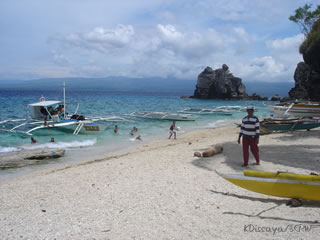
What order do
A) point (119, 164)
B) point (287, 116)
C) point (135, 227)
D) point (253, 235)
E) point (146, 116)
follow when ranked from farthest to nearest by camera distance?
1. point (146, 116)
2. point (287, 116)
3. point (119, 164)
4. point (135, 227)
5. point (253, 235)

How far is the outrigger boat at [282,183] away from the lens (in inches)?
177

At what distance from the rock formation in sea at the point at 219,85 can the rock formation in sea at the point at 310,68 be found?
23.4 meters

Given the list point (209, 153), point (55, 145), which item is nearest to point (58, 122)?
point (55, 145)

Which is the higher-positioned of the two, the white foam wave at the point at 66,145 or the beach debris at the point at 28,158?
the beach debris at the point at 28,158

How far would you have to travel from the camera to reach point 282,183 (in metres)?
4.73

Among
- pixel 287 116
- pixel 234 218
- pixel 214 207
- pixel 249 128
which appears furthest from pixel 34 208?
pixel 287 116

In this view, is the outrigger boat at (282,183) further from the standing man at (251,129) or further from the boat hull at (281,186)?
the standing man at (251,129)

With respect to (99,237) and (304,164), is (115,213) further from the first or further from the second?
(304,164)

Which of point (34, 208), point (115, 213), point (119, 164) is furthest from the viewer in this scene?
point (119, 164)

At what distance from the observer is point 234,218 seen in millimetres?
4316

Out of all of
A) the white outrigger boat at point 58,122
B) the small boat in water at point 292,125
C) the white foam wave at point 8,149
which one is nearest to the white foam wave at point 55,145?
the white foam wave at point 8,149

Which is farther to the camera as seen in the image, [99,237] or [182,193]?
[182,193]

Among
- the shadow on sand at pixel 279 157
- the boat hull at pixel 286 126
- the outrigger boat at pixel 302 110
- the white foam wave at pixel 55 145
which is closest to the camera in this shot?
the shadow on sand at pixel 279 157

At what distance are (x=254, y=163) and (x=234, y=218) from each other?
3.78 metres
